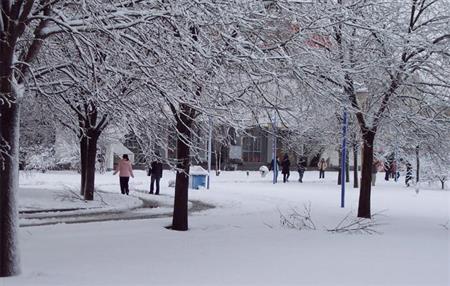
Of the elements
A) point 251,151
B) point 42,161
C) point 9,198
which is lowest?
point 9,198

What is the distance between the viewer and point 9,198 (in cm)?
705

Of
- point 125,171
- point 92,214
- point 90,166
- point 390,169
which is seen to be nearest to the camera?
point 92,214

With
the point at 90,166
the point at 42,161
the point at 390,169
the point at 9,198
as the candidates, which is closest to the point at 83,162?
the point at 90,166

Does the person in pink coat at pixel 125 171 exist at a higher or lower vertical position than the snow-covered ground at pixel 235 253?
higher

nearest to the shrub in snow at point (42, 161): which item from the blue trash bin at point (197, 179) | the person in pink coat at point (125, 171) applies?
the blue trash bin at point (197, 179)

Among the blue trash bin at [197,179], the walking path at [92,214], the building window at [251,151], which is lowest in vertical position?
the walking path at [92,214]

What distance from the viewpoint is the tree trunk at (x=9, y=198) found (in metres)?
7.04

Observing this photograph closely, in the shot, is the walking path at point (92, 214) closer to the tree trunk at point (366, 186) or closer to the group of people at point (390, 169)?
the tree trunk at point (366, 186)

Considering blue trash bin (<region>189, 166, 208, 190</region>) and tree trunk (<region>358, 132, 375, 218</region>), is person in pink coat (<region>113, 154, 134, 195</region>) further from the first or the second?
tree trunk (<region>358, 132, 375, 218</region>)

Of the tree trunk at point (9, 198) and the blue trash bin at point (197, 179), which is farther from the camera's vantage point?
the blue trash bin at point (197, 179)

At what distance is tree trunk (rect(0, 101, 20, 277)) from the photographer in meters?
7.04

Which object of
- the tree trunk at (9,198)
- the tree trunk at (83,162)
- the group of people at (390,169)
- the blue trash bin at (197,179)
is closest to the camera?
the tree trunk at (9,198)

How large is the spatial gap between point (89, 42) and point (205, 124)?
4179 millimetres

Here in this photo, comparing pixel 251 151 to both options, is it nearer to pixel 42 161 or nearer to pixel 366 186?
pixel 42 161
